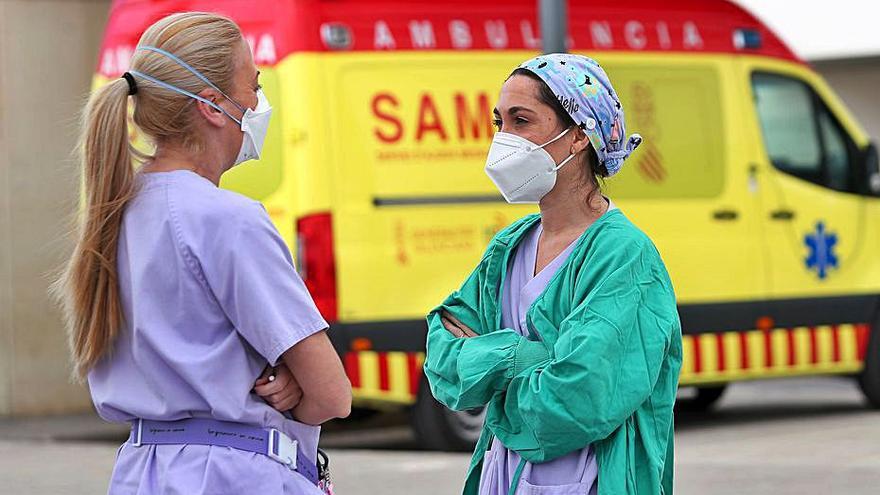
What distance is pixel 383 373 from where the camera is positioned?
8.78m

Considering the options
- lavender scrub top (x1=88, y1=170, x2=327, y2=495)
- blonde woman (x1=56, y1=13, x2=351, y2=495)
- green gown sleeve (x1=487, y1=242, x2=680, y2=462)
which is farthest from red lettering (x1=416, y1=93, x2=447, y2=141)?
lavender scrub top (x1=88, y1=170, x2=327, y2=495)

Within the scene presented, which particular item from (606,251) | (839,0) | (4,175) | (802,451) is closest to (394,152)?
(802,451)

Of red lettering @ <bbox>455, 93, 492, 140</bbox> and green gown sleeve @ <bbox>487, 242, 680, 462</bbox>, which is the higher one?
red lettering @ <bbox>455, 93, 492, 140</bbox>

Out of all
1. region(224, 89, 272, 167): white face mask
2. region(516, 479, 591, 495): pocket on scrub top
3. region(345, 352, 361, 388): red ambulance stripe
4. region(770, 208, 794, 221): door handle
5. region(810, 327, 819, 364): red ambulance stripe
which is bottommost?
region(810, 327, 819, 364): red ambulance stripe

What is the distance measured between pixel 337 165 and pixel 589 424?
577cm

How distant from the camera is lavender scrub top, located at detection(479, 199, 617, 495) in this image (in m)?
3.02

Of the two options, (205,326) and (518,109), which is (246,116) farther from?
(518,109)

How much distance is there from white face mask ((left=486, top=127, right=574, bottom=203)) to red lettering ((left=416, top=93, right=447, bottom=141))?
18.1 feet

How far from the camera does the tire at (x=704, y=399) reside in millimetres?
12062

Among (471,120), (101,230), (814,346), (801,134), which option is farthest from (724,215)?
(101,230)

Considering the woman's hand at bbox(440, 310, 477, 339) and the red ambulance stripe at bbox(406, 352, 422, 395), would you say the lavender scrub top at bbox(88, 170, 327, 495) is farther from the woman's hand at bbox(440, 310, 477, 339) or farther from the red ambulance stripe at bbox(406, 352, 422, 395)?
the red ambulance stripe at bbox(406, 352, 422, 395)

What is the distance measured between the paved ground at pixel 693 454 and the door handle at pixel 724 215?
130 cm

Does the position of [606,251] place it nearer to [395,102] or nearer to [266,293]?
[266,293]

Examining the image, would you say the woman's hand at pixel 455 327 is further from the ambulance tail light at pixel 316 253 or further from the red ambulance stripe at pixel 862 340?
the red ambulance stripe at pixel 862 340
